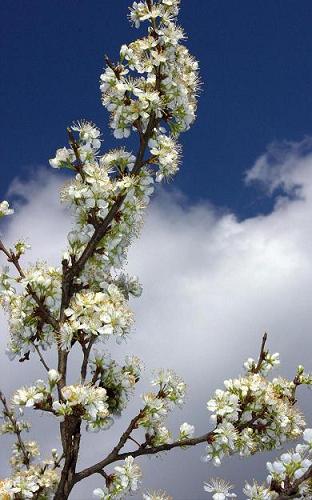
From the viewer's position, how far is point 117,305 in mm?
7617

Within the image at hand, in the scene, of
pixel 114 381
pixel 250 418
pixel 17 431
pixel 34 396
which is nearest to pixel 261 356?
pixel 250 418

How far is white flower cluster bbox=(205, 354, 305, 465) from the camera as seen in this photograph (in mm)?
7691

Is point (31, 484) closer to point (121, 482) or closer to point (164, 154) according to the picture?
point (121, 482)

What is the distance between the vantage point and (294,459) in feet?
21.5

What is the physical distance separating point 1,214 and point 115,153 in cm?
170

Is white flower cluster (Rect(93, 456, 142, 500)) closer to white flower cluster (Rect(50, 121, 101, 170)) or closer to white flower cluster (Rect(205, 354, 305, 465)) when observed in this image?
white flower cluster (Rect(205, 354, 305, 465))

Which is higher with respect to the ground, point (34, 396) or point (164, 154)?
point (164, 154)

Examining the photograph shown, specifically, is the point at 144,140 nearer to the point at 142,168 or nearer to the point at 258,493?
the point at 142,168

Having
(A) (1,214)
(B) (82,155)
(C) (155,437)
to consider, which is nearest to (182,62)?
(B) (82,155)

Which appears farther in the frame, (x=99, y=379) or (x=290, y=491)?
(x=99, y=379)

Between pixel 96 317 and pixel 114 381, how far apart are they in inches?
43.9

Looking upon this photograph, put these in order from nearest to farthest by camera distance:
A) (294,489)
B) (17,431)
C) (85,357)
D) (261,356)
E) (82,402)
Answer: (294,489)
(82,402)
(85,357)
(261,356)
(17,431)

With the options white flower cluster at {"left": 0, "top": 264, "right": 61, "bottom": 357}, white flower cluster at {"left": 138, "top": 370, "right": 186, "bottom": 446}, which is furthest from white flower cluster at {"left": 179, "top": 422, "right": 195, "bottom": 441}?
white flower cluster at {"left": 0, "top": 264, "right": 61, "bottom": 357}

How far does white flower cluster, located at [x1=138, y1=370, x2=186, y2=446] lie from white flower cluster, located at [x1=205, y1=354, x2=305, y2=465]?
592 millimetres
